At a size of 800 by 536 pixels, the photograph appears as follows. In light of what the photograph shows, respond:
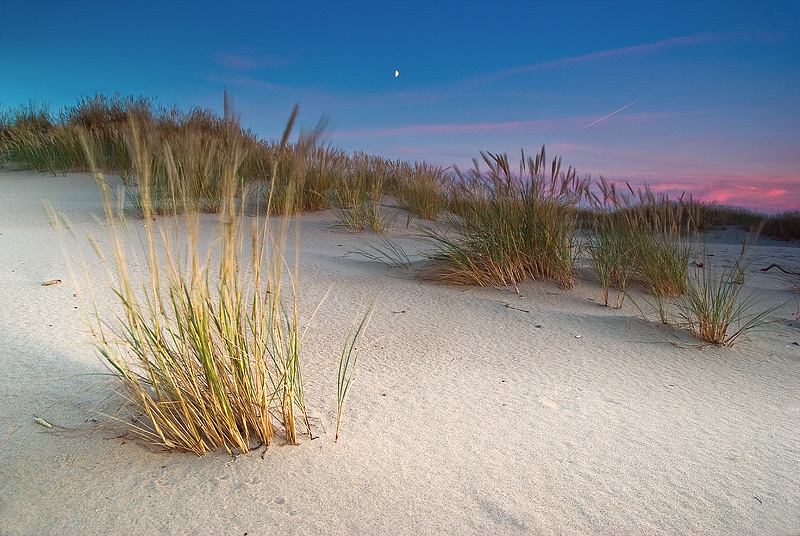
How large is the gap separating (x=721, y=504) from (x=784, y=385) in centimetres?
155

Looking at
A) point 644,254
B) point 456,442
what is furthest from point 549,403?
point 644,254

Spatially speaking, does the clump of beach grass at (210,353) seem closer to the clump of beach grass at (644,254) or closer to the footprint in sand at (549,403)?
the footprint in sand at (549,403)

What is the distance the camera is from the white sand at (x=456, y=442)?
1.75 meters

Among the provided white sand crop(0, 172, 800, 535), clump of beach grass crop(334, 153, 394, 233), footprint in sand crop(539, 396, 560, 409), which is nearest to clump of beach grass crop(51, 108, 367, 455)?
white sand crop(0, 172, 800, 535)

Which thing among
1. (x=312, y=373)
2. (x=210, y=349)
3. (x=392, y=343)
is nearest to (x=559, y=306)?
(x=392, y=343)

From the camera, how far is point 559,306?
4.23m

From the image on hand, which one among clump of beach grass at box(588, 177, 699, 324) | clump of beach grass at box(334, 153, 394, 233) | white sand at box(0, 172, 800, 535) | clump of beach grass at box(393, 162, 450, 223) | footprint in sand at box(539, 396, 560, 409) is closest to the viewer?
white sand at box(0, 172, 800, 535)

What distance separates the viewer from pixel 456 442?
2.17 meters

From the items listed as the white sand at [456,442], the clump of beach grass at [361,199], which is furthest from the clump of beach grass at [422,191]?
the white sand at [456,442]

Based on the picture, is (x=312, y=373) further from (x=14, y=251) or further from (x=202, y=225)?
(x=202, y=225)

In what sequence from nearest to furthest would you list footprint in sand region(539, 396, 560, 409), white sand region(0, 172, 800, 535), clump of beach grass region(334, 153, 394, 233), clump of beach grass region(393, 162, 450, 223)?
white sand region(0, 172, 800, 535)
footprint in sand region(539, 396, 560, 409)
clump of beach grass region(334, 153, 394, 233)
clump of beach grass region(393, 162, 450, 223)

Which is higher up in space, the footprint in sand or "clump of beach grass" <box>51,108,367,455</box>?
"clump of beach grass" <box>51,108,367,455</box>

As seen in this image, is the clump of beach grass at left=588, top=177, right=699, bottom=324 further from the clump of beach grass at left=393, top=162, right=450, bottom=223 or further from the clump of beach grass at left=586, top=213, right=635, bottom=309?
the clump of beach grass at left=393, top=162, right=450, bottom=223

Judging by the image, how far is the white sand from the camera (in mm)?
1745
